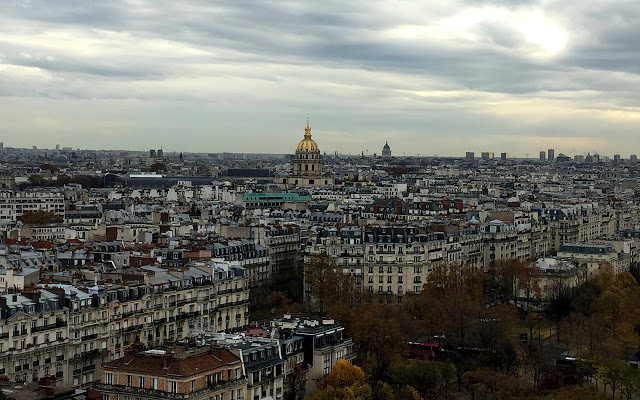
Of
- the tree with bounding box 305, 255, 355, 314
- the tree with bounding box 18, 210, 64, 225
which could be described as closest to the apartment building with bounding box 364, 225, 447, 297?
the tree with bounding box 305, 255, 355, 314

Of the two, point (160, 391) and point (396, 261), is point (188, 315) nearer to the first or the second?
point (160, 391)

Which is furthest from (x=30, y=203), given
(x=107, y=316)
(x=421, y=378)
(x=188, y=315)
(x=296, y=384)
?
(x=296, y=384)

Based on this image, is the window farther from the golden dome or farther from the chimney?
the golden dome

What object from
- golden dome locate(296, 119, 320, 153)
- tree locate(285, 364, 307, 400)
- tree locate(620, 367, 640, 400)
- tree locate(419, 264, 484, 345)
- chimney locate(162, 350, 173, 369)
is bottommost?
tree locate(620, 367, 640, 400)

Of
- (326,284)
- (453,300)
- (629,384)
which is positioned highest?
(326,284)

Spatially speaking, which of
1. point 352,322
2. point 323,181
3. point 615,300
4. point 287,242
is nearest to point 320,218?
point 287,242

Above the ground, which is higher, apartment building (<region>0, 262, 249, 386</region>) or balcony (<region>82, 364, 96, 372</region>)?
apartment building (<region>0, 262, 249, 386</region>)

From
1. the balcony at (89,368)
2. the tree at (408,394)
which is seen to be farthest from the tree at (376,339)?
the balcony at (89,368)

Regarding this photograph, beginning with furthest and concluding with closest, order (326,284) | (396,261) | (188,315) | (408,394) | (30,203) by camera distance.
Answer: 1. (30,203)
2. (396,261)
3. (326,284)
4. (188,315)
5. (408,394)

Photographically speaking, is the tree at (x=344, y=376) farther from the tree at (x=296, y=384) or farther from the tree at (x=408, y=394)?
the tree at (x=408, y=394)
